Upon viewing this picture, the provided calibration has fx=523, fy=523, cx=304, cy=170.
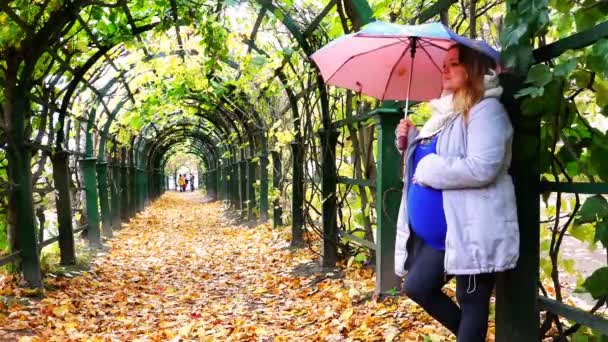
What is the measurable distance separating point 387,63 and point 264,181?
8.47m

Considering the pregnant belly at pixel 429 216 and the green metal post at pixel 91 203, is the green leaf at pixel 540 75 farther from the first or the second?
the green metal post at pixel 91 203

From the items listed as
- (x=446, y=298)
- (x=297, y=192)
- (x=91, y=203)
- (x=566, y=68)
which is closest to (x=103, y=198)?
(x=91, y=203)

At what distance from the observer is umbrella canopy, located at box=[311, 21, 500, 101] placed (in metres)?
2.62

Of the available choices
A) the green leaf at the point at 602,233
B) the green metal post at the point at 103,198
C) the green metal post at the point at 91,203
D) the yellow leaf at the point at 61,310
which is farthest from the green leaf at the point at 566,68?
the green metal post at the point at 103,198

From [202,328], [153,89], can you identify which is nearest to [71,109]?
[153,89]

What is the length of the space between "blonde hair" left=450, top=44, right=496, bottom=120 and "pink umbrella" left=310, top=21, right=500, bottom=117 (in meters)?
0.31

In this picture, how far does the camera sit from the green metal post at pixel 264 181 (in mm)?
11062

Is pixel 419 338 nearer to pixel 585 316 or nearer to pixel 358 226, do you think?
pixel 585 316

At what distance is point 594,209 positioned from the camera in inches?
73.2

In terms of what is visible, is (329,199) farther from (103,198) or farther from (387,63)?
(103,198)

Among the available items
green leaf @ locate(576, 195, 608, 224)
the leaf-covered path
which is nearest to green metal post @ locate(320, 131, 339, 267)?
the leaf-covered path

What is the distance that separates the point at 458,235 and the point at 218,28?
5020 mm

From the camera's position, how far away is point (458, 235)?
6.59 ft

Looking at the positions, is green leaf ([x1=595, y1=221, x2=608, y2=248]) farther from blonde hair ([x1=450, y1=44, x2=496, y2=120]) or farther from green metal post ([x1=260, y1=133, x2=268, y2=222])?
green metal post ([x1=260, y1=133, x2=268, y2=222])
